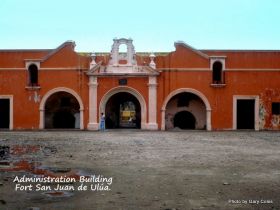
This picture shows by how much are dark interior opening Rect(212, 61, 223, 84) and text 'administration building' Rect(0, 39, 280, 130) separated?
6cm

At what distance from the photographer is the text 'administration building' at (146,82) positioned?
24.5 metres

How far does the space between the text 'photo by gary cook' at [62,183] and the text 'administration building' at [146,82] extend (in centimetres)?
1683

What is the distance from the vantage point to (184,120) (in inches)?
1055

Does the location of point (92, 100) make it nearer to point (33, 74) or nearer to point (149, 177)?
point (33, 74)

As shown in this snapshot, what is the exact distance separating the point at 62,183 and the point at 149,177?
5.73 feet

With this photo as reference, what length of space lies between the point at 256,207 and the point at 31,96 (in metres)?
21.1

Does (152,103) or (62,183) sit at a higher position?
(152,103)

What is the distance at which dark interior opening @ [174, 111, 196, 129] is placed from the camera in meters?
26.4

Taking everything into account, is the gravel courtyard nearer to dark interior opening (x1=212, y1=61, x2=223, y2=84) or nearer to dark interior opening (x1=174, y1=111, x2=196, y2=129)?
dark interior opening (x1=212, y1=61, x2=223, y2=84)

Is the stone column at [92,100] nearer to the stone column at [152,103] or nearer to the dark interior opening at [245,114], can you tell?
the stone column at [152,103]

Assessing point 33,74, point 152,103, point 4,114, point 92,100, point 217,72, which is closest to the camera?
point 152,103

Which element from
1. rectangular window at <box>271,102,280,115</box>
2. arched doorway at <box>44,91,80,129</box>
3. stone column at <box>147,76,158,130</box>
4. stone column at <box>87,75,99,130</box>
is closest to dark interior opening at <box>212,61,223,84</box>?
rectangular window at <box>271,102,280,115</box>

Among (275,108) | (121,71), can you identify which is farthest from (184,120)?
(275,108)

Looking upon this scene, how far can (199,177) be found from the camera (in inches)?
313
